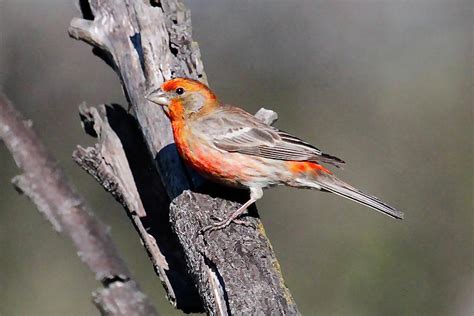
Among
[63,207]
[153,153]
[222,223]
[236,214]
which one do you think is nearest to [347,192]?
[236,214]

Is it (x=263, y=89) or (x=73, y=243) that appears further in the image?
(x=263, y=89)

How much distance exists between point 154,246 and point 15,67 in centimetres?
882

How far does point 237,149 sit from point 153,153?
1.79 feet

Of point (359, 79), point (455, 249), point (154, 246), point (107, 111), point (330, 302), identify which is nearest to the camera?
point (154, 246)

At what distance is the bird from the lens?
15.6 feet

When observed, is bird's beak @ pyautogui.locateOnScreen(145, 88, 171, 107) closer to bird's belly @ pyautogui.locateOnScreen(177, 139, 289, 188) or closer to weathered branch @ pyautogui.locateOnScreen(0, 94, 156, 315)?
bird's belly @ pyautogui.locateOnScreen(177, 139, 289, 188)

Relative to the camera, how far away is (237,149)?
4969mm

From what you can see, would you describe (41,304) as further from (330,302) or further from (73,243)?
(73,243)

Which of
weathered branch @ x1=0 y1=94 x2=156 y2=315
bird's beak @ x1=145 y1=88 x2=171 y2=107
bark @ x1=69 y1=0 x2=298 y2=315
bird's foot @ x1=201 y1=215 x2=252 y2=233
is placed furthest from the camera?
bird's beak @ x1=145 y1=88 x2=171 y2=107

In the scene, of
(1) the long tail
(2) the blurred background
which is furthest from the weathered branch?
(2) the blurred background

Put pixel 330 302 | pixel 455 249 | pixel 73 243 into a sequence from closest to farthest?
pixel 73 243 → pixel 330 302 → pixel 455 249

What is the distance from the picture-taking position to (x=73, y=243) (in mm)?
811

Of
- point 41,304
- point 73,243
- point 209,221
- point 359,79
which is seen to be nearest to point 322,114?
point 359,79

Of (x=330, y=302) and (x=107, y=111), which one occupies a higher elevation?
(x=107, y=111)
